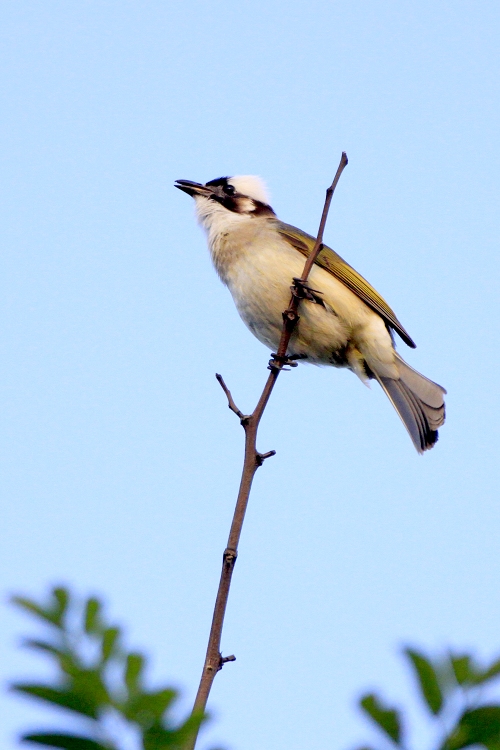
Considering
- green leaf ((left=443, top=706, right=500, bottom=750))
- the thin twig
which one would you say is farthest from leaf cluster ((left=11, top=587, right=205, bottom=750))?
the thin twig

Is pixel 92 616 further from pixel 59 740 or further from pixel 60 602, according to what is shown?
pixel 59 740

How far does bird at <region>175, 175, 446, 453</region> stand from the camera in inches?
239

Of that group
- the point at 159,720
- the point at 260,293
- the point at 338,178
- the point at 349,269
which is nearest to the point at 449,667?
Answer: the point at 159,720

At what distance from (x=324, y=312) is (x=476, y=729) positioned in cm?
531

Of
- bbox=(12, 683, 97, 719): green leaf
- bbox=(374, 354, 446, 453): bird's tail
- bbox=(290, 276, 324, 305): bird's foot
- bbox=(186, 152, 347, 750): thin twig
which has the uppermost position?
bbox=(290, 276, 324, 305): bird's foot

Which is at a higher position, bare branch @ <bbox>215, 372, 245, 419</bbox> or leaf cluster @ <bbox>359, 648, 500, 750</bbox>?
bare branch @ <bbox>215, 372, 245, 419</bbox>

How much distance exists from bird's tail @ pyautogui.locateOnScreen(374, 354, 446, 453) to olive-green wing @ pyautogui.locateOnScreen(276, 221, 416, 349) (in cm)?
31

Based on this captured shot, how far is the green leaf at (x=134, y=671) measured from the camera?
36.8 inches

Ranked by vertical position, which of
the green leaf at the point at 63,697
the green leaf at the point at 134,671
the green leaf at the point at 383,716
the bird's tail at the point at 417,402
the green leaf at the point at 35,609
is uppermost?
the bird's tail at the point at 417,402

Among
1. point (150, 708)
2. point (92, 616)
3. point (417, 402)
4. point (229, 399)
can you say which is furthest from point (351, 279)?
point (150, 708)

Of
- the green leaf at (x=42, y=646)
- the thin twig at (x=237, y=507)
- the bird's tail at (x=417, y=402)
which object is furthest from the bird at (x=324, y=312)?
the green leaf at (x=42, y=646)

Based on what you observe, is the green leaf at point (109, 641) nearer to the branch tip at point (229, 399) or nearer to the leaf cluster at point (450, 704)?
the leaf cluster at point (450, 704)

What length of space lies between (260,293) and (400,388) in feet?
3.86

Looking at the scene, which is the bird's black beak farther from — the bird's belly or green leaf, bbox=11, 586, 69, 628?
green leaf, bbox=11, 586, 69, 628
